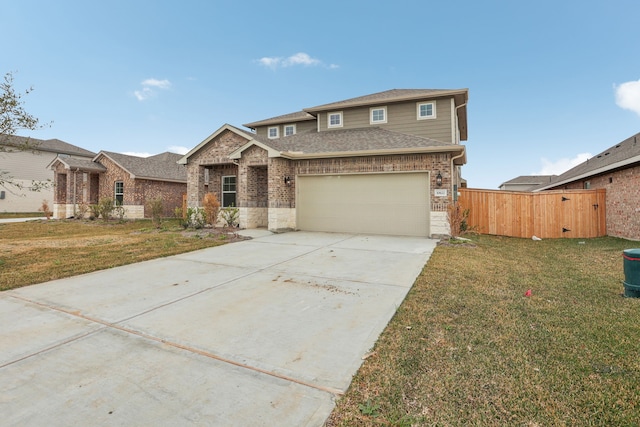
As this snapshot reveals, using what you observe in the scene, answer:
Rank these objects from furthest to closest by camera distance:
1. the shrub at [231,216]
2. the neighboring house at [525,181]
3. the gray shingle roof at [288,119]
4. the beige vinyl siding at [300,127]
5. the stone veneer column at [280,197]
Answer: the neighboring house at [525,181] < the beige vinyl siding at [300,127] < the gray shingle roof at [288,119] < the shrub at [231,216] < the stone veneer column at [280,197]

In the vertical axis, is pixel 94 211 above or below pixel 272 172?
below

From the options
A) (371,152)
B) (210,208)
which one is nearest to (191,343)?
(371,152)

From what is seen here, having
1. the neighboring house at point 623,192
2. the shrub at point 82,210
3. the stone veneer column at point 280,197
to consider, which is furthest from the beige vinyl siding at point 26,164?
the neighboring house at point 623,192

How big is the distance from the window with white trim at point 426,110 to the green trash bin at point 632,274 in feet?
34.5

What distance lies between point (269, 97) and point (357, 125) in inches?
419

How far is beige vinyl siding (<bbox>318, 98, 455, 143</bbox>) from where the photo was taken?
43.5 ft

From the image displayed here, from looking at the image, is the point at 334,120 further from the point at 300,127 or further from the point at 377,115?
the point at 300,127

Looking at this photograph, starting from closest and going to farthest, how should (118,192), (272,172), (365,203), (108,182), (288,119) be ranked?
(365,203) < (272,172) < (288,119) < (118,192) < (108,182)

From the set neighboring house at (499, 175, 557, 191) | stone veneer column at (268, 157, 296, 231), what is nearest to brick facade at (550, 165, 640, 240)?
stone veneer column at (268, 157, 296, 231)

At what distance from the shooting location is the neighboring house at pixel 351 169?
11.0m

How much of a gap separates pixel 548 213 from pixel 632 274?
850 centimetres

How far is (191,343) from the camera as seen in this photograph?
9.91ft

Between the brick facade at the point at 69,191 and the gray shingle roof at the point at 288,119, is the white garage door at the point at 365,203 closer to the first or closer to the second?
the gray shingle roof at the point at 288,119

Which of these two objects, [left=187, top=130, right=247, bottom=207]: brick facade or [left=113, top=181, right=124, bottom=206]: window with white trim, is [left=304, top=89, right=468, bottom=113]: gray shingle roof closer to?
[left=187, top=130, right=247, bottom=207]: brick facade
